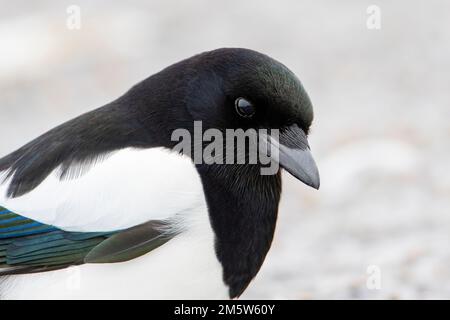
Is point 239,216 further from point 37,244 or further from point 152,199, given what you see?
point 37,244

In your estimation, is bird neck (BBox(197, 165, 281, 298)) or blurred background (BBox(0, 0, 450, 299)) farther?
blurred background (BBox(0, 0, 450, 299))

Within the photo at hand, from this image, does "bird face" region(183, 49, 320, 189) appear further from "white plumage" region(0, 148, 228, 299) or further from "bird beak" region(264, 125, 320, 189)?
"white plumage" region(0, 148, 228, 299)

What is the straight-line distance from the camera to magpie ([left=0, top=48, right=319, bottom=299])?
358 cm

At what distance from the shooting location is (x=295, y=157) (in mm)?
3650

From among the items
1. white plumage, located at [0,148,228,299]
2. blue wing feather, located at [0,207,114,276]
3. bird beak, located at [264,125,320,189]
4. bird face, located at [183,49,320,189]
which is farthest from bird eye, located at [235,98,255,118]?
blue wing feather, located at [0,207,114,276]

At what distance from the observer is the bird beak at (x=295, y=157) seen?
363cm

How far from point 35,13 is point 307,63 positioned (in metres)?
2.14

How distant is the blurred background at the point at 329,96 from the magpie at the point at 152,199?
113cm

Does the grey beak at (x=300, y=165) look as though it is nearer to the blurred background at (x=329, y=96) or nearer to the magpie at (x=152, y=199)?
the magpie at (x=152, y=199)

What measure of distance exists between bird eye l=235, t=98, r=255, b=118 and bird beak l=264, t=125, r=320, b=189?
0.12 meters

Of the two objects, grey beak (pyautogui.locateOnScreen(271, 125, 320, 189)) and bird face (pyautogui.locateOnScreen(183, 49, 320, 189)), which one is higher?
bird face (pyautogui.locateOnScreen(183, 49, 320, 189))

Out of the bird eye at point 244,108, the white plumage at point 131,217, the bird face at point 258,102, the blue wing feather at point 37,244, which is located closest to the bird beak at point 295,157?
the bird face at point 258,102
